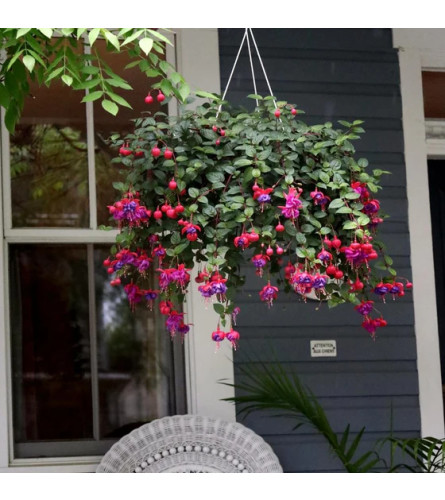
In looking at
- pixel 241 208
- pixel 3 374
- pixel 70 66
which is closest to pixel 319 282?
pixel 241 208

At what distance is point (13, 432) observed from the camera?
12.8 feet

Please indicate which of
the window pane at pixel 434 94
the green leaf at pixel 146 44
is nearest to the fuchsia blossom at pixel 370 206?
Answer: the green leaf at pixel 146 44

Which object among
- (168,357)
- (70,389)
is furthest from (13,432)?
(168,357)

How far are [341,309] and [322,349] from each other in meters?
0.18

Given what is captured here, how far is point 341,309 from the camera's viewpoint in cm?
422

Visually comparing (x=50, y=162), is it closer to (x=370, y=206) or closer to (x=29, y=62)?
(x=29, y=62)

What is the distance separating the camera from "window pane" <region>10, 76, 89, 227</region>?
4027 millimetres

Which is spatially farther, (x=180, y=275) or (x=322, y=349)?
(x=322, y=349)

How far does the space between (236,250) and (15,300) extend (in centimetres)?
134

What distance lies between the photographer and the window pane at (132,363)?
4.01 metres

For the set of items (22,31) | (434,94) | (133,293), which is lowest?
(133,293)

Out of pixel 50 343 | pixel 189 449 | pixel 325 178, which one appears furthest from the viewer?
pixel 50 343

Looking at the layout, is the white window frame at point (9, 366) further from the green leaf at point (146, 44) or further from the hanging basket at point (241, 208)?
the green leaf at point (146, 44)
